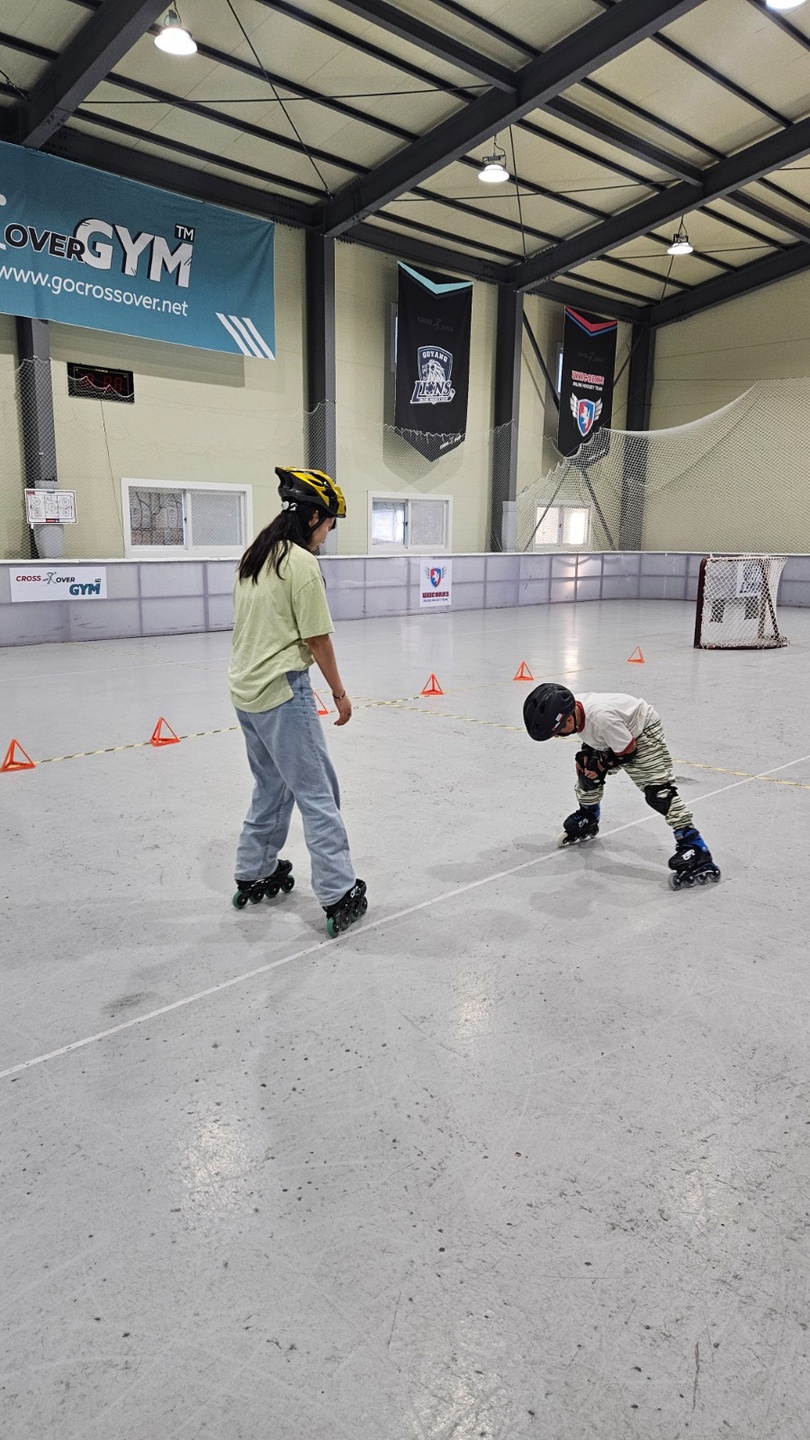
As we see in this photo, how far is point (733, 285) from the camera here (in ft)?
67.2

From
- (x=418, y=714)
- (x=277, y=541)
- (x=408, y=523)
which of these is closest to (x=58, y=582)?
(x=418, y=714)

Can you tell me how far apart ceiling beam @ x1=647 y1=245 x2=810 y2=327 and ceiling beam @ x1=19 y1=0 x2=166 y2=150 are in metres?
14.9

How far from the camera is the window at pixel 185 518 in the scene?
552 inches

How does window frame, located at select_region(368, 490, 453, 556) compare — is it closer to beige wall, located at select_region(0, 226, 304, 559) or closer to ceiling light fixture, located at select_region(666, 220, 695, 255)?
beige wall, located at select_region(0, 226, 304, 559)

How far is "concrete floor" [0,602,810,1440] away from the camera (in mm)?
1667

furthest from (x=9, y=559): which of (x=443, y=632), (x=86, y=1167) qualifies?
(x=86, y=1167)

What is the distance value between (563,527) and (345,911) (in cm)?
1871

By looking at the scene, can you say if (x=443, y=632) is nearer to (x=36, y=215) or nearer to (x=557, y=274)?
(x=36, y=215)

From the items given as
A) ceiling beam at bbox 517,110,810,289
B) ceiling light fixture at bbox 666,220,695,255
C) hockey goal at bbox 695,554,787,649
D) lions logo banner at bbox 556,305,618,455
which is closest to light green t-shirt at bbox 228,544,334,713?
hockey goal at bbox 695,554,787,649

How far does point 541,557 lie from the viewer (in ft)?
64.8

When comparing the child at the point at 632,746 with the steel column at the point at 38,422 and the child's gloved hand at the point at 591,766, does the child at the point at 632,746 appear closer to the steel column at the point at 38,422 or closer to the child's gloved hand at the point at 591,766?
the child's gloved hand at the point at 591,766

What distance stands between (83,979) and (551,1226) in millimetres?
1902

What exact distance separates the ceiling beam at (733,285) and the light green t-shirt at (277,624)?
20.5m

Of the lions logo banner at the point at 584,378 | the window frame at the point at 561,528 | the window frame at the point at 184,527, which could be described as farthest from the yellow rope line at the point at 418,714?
the lions logo banner at the point at 584,378
